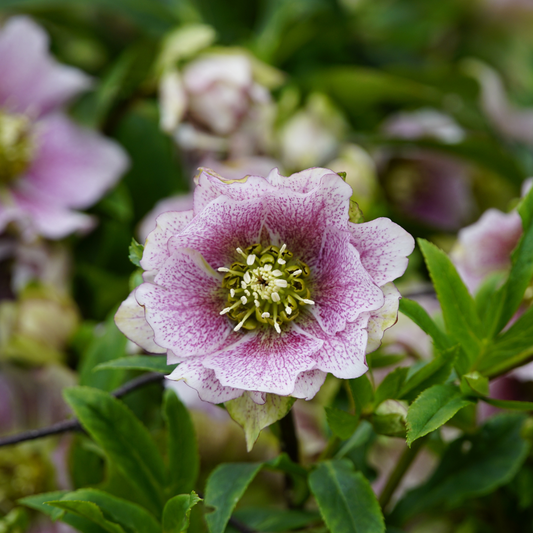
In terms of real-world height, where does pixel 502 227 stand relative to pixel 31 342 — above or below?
above

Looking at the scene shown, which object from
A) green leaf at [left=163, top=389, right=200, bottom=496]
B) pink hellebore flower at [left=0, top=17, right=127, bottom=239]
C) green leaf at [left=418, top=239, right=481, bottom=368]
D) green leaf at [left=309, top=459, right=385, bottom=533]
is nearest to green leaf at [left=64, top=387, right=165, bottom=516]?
green leaf at [left=163, top=389, right=200, bottom=496]

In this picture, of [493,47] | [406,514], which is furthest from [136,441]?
[493,47]

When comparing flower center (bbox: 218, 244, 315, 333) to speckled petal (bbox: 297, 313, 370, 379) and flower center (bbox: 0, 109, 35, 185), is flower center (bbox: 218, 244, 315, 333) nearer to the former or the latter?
speckled petal (bbox: 297, 313, 370, 379)

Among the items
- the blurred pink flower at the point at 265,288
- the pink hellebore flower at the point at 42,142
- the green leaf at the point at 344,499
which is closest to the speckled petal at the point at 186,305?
the blurred pink flower at the point at 265,288

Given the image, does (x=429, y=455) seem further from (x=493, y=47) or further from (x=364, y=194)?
(x=493, y=47)

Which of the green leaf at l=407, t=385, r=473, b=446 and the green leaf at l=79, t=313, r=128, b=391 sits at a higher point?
the green leaf at l=407, t=385, r=473, b=446

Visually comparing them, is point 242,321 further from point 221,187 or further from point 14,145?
point 14,145
